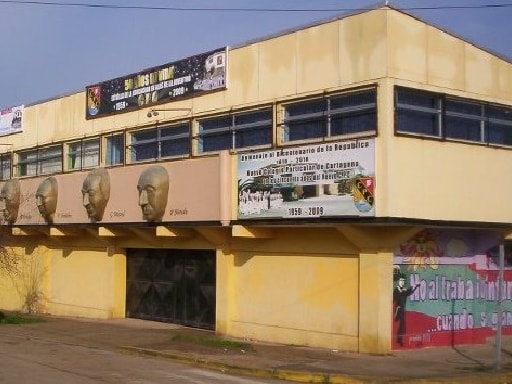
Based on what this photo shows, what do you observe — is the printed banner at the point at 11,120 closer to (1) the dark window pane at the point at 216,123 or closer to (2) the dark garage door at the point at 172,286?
(2) the dark garage door at the point at 172,286

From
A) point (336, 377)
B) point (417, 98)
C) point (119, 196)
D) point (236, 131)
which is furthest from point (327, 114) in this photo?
point (119, 196)

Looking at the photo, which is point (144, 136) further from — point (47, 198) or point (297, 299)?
point (297, 299)

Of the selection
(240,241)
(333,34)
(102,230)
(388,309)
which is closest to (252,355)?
(388,309)

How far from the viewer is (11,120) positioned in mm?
31219

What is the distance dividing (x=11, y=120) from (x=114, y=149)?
7.73 meters

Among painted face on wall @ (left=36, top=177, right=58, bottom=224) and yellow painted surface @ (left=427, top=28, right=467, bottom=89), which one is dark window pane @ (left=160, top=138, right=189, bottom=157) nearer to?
painted face on wall @ (left=36, top=177, right=58, bottom=224)

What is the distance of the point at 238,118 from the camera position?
20.4 metres

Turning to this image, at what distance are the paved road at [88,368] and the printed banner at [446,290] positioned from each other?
451 centimetres

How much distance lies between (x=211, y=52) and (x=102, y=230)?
6.79m

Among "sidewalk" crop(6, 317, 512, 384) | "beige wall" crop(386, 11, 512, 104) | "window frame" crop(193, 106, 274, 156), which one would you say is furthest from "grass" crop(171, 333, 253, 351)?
"beige wall" crop(386, 11, 512, 104)

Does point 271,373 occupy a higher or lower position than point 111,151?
lower

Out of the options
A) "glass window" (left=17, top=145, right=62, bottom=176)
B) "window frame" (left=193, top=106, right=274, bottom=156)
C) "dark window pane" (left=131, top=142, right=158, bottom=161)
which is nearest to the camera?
"window frame" (left=193, top=106, right=274, bottom=156)

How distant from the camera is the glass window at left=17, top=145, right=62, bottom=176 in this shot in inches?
1122

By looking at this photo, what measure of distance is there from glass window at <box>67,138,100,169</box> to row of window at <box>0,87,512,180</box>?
240cm
